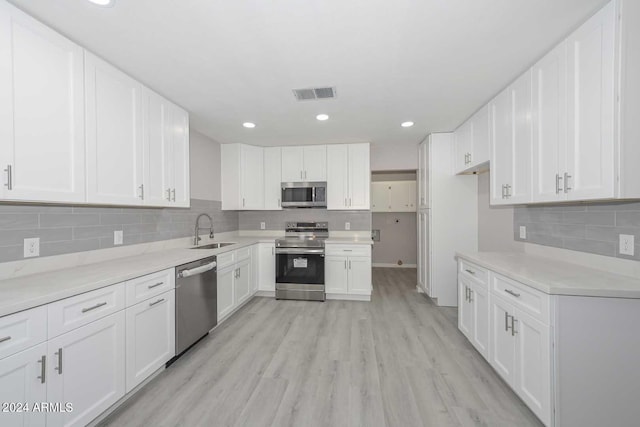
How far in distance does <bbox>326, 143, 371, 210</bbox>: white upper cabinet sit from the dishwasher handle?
2059mm

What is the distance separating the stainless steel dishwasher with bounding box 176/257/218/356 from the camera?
224cm

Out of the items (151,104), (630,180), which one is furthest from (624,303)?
Result: (151,104)

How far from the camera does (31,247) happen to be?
1.65m

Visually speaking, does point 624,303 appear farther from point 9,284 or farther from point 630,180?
point 9,284

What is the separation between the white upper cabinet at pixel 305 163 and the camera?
4.16m

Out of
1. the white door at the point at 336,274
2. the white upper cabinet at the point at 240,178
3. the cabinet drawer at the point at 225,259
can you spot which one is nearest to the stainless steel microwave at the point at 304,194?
the white upper cabinet at the point at 240,178

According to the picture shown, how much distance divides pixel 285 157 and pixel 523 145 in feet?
10.3

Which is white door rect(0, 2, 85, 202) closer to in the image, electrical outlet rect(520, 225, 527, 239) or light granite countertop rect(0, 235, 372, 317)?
light granite countertop rect(0, 235, 372, 317)

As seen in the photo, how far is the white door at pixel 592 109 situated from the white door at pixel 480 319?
1.02 m

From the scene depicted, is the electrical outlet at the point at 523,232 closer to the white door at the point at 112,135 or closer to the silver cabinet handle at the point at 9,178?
the white door at the point at 112,135

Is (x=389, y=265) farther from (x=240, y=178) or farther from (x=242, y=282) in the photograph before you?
(x=240, y=178)

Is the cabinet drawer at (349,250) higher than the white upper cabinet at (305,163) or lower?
lower

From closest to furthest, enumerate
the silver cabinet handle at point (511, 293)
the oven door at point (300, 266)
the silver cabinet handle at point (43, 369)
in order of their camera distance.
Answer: the silver cabinet handle at point (43, 369) < the silver cabinet handle at point (511, 293) < the oven door at point (300, 266)

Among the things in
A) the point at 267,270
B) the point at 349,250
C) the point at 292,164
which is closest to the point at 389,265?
the point at 349,250
